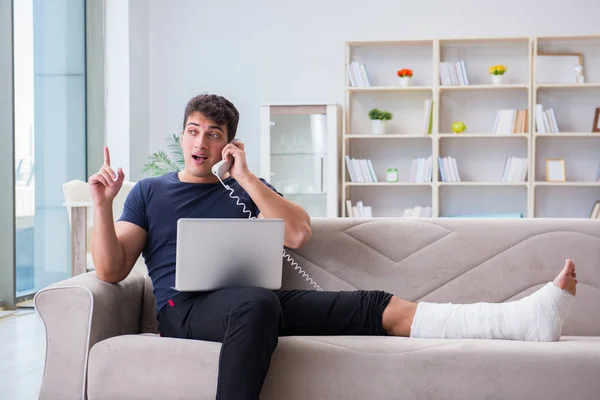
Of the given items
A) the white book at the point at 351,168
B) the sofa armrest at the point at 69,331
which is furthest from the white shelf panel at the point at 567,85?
the sofa armrest at the point at 69,331

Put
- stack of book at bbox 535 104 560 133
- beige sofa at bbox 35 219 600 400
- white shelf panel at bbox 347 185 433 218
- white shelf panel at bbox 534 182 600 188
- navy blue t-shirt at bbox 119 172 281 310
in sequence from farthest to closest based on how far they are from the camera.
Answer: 1. white shelf panel at bbox 347 185 433 218
2. stack of book at bbox 535 104 560 133
3. white shelf panel at bbox 534 182 600 188
4. navy blue t-shirt at bbox 119 172 281 310
5. beige sofa at bbox 35 219 600 400

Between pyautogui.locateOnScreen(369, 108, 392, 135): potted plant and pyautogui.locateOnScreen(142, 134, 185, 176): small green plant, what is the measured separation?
5.55 ft

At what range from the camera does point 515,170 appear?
20.3 ft

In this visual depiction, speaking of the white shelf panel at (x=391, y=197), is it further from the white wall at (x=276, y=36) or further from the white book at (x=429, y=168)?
the white wall at (x=276, y=36)

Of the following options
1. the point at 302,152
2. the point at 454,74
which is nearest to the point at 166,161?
the point at 302,152

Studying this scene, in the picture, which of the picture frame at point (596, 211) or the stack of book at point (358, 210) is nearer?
the picture frame at point (596, 211)

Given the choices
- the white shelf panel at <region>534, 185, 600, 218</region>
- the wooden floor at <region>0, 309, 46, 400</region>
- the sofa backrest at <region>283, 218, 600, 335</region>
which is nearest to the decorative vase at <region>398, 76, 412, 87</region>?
the white shelf panel at <region>534, 185, 600, 218</region>

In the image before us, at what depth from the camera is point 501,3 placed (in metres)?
6.39

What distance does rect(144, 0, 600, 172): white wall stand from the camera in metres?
6.42

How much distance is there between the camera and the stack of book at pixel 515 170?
6164 millimetres

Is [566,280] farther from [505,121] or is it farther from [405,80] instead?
[405,80]

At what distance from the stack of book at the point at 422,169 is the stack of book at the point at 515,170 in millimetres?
630

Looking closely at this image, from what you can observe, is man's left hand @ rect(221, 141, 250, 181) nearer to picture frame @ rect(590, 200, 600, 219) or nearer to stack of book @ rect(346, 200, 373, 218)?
stack of book @ rect(346, 200, 373, 218)

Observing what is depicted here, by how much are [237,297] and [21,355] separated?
81.6 inches
